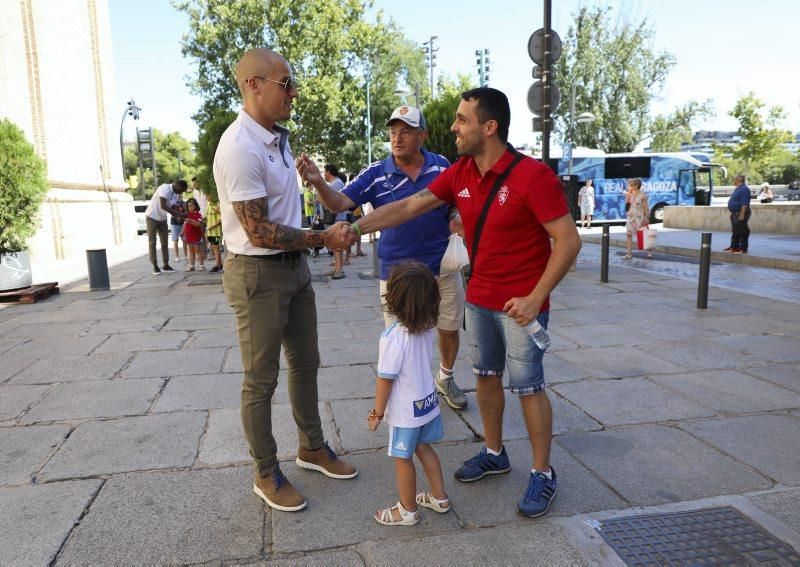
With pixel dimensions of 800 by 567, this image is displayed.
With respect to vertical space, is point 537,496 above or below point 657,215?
below

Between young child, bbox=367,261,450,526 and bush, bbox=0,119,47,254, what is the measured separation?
804 centimetres

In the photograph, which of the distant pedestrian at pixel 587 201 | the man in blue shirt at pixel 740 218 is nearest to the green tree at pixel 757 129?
the distant pedestrian at pixel 587 201

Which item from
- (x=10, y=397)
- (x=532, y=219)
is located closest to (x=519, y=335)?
(x=532, y=219)

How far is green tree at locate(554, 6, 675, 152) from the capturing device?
1554 inches

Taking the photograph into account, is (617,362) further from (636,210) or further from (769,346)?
(636,210)

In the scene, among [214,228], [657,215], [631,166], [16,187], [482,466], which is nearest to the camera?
[482,466]

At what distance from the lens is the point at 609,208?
26.9 meters

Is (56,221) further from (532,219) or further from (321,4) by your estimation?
(321,4)

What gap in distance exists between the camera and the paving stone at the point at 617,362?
4.93 metres

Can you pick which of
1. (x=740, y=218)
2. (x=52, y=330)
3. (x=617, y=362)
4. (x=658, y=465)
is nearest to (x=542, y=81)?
(x=740, y=218)

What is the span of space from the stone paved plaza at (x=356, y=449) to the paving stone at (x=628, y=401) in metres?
0.02

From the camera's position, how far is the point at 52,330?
689 centimetres

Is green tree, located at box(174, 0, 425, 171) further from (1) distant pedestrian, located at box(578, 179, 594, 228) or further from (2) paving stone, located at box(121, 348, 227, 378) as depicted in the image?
(2) paving stone, located at box(121, 348, 227, 378)

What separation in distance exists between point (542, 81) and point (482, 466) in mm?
8316
